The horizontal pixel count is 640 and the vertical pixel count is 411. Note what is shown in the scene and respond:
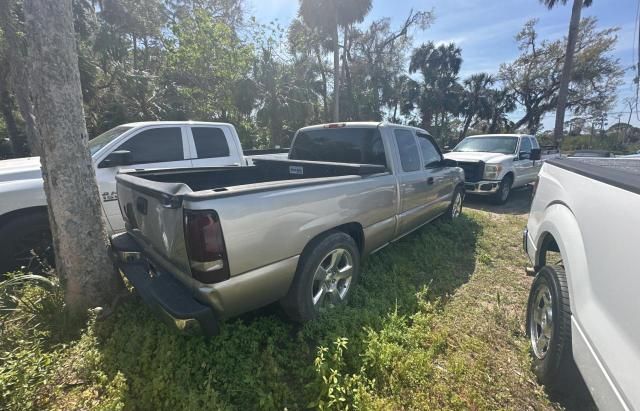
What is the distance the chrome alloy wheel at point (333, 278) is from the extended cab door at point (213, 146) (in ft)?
10.9

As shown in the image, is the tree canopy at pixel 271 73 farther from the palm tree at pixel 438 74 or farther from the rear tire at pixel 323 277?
the rear tire at pixel 323 277

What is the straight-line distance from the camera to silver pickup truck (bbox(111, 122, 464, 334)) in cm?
183

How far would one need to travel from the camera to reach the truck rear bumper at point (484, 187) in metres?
7.35

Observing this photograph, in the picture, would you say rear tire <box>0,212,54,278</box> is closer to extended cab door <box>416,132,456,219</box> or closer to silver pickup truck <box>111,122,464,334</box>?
silver pickup truck <box>111,122,464,334</box>

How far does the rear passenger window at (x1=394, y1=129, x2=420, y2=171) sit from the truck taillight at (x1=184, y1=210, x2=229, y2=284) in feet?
8.31

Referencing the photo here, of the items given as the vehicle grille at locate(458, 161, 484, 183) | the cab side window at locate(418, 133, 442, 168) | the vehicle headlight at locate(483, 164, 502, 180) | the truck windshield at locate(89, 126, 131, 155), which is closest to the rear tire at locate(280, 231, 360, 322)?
the cab side window at locate(418, 133, 442, 168)

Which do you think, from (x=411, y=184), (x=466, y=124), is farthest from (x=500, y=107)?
(x=411, y=184)

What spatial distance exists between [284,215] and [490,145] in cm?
854

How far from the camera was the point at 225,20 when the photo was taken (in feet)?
58.9

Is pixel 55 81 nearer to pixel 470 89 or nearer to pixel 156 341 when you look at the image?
pixel 156 341

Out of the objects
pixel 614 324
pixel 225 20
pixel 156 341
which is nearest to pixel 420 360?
pixel 614 324

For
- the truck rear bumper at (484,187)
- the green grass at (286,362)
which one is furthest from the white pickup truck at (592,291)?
the truck rear bumper at (484,187)

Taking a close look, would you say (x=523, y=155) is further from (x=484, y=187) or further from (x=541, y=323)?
(x=541, y=323)

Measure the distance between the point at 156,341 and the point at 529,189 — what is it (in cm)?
1196
